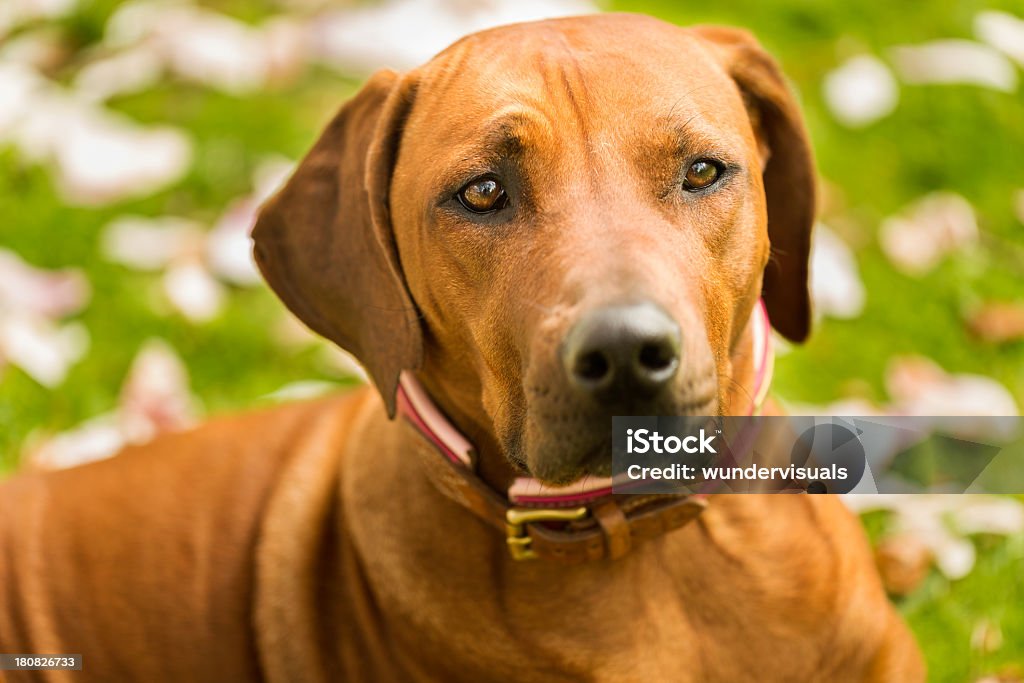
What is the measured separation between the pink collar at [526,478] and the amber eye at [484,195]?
547 millimetres

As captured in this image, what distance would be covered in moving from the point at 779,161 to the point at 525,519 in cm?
124

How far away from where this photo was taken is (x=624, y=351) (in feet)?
7.80

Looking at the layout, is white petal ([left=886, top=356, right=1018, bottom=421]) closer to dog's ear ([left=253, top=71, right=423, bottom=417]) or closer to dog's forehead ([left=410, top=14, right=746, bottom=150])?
dog's forehead ([left=410, top=14, right=746, bottom=150])

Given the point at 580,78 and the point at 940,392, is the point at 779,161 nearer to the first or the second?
the point at 580,78

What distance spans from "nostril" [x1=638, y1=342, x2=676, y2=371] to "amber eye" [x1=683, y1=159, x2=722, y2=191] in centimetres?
56

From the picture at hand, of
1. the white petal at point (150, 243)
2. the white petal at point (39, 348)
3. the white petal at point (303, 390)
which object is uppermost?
the white petal at point (150, 243)

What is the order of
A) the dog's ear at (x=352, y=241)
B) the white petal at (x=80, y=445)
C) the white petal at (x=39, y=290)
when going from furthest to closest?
the white petal at (x=39, y=290) < the white petal at (x=80, y=445) < the dog's ear at (x=352, y=241)

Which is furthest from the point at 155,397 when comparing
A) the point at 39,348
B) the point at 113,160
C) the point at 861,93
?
the point at 861,93

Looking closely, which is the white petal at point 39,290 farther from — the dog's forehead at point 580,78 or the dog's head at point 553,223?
the dog's forehead at point 580,78

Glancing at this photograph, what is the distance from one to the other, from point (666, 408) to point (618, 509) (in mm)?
483

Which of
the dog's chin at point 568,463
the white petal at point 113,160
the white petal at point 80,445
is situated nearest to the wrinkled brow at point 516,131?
the dog's chin at point 568,463

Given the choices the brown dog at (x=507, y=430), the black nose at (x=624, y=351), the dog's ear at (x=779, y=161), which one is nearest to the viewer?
the black nose at (x=624, y=351)

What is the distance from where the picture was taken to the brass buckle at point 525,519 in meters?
2.85

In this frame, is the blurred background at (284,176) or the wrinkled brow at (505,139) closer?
the wrinkled brow at (505,139)
